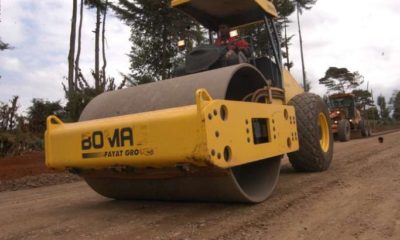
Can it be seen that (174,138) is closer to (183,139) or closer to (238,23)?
(183,139)

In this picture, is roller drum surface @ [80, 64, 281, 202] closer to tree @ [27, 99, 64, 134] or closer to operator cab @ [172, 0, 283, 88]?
operator cab @ [172, 0, 283, 88]

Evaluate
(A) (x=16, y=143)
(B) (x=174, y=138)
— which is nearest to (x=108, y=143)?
(B) (x=174, y=138)

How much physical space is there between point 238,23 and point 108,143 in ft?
11.6

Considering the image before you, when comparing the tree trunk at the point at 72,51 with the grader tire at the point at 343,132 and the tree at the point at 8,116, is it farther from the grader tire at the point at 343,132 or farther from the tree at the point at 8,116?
the grader tire at the point at 343,132

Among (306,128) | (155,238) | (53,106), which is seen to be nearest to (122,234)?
(155,238)

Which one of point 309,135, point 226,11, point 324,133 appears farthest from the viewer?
point 324,133

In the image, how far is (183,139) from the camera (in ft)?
11.4

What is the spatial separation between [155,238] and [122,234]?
328 mm

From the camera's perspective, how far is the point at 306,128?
5938 millimetres

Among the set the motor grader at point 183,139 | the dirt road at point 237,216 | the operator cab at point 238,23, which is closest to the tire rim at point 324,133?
the operator cab at point 238,23

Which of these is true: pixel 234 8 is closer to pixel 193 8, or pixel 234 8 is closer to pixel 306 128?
pixel 193 8

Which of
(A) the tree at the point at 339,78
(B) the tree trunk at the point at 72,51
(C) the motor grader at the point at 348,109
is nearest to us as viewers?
(B) the tree trunk at the point at 72,51

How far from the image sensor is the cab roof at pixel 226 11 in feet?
19.7

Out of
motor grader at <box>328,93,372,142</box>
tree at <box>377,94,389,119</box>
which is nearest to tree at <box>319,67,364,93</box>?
tree at <box>377,94,389,119</box>
